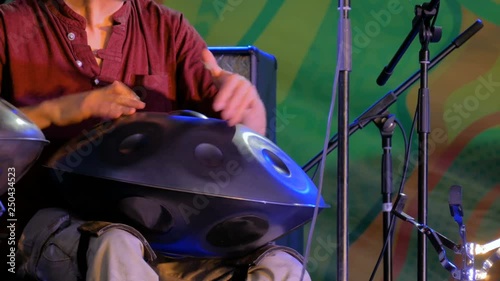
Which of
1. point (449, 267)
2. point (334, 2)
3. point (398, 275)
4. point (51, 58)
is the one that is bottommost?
point (398, 275)

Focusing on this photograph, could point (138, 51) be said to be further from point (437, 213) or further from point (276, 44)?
point (437, 213)

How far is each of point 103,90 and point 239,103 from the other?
269mm

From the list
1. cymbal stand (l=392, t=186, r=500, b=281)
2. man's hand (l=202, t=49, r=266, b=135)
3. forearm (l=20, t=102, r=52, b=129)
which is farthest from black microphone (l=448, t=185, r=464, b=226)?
forearm (l=20, t=102, r=52, b=129)

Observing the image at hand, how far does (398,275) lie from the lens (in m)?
2.63

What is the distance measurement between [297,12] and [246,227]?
1251mm

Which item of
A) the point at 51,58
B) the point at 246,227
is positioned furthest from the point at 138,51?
the point at 246,227

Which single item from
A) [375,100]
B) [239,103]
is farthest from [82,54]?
[375,100]

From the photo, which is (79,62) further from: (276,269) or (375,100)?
(375,100)

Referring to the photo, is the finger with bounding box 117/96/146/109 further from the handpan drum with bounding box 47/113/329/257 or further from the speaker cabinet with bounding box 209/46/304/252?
the speaker cabinet with bounding box 209/46/304/252

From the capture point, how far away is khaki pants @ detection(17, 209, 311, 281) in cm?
141

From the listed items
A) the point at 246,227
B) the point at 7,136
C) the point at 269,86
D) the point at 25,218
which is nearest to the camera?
the point at 7,136

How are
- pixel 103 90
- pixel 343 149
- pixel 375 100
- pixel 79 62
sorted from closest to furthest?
pixel 343 149 → pixel 103 90 → pixel 79 62 → pixel 375 100

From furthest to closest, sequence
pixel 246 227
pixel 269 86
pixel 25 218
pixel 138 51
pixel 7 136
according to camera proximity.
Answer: pixel 269 86, pixel 138 51, pixel 25 218, pixel 246 227, pixel 7 136

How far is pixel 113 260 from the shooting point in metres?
1.40
